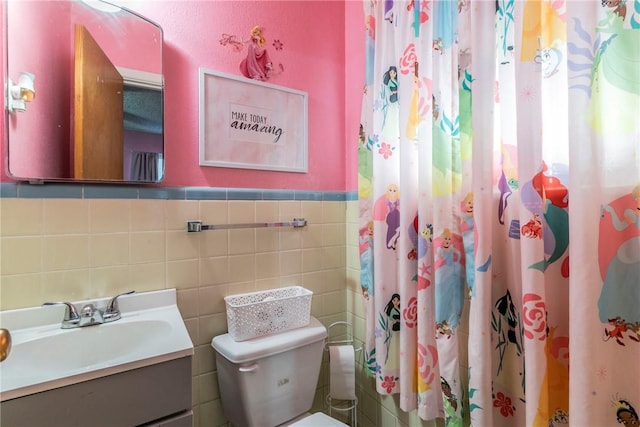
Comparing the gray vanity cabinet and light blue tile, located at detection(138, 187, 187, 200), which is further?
light blue tile, located at detection(138, 187, 187, 200)

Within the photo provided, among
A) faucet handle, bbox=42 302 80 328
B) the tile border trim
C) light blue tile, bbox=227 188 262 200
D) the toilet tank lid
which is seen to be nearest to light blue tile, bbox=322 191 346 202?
the tile border trim

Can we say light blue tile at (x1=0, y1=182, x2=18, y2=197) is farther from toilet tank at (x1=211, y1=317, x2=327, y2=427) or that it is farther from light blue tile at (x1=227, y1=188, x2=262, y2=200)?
toilet tank at (x1=211, y1=317, x2=327, y2=427)

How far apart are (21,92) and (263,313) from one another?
3.62ft

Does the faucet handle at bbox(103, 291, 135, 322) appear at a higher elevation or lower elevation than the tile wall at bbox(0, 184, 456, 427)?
lower

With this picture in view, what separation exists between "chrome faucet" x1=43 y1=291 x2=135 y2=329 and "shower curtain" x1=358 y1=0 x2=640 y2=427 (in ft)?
3.22

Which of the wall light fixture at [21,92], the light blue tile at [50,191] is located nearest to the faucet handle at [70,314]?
the light blue tile at [50,191]

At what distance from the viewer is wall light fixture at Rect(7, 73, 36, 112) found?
980 mm

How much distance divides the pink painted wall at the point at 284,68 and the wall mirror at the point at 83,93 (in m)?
0.05

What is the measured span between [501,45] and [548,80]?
189 millimetres

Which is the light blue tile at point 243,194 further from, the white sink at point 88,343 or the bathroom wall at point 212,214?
the white sink at point 88,343

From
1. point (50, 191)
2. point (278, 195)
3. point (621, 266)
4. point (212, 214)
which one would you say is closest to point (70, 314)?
point (50, 191)

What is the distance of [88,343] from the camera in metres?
1.00

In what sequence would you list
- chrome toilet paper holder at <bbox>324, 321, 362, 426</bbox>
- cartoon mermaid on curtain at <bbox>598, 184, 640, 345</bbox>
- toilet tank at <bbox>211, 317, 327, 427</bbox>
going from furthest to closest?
chrome toilet paper holder at <bbox>324, 321, 362, 426</bbox> → toilet tank at <bbox>211, 317, 327, 427</bbox> → cartoon mermaid on curtain at <bbox>598, 184, 640, 345</bbox>

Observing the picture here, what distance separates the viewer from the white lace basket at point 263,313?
1.24m
